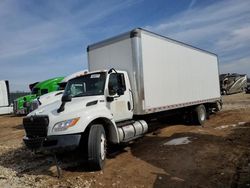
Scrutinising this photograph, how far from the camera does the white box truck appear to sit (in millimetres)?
7039

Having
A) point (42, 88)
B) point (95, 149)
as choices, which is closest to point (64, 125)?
point (95, 149)

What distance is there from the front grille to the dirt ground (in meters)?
1.02

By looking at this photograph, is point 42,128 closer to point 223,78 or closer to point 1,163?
point 1,163

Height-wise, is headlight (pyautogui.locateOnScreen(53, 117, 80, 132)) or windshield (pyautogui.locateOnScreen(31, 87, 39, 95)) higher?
windshield (pyautogui.locateOnScreen(31, 87, 39, 95))

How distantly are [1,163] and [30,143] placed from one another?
2.61m

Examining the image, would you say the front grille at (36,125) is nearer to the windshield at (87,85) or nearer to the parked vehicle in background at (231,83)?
the windshield at (87,85)

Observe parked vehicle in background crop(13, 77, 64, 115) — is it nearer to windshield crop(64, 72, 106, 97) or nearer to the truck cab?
windshield crop(64, 72, 106, 97)

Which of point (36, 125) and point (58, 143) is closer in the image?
point (58, 143)

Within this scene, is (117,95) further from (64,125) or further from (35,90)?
(35,90)

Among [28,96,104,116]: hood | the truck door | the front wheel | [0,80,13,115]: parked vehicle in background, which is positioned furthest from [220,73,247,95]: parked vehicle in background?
the front wheel

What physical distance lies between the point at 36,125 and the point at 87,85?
2.00m

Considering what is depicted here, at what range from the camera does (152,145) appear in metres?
9.98

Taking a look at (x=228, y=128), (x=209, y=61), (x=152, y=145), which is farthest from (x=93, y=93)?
(x=209, y=61)

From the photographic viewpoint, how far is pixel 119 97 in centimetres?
878
